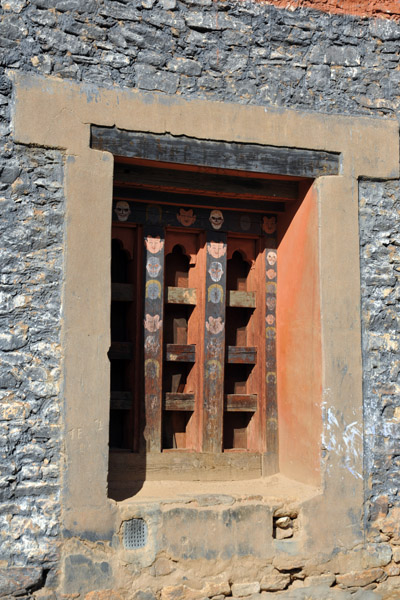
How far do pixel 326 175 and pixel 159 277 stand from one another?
1312 mm

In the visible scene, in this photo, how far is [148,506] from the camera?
4566mm

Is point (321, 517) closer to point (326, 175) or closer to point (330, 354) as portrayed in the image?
point (330, 354)

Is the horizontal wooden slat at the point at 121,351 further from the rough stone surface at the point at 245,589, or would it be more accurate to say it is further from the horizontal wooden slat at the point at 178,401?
the rough stone surface at the point at 245,589

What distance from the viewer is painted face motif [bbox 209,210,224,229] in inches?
210

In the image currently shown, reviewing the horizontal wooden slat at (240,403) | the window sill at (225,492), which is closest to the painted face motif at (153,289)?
the horizontal wooden slat at (240,403)

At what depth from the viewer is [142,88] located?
15.8 ft

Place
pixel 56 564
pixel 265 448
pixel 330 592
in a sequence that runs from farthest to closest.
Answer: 1. pixel 265 448
2. pixel 330 592
3. pixel 56 564

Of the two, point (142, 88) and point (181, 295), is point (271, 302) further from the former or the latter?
point (142, 88)

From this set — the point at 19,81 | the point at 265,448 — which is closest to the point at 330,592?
the point at 265,448

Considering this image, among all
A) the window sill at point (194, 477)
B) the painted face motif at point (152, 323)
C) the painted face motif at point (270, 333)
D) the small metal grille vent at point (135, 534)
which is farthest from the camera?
the painted face motif at point (270, 333)

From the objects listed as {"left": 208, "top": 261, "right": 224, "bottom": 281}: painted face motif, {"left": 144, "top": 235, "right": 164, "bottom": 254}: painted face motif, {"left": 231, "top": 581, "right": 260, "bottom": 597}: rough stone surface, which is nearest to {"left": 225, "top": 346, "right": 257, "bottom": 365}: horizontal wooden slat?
{"left": 208, "top": 261, "right": 224, "bottom": 281}: painted face motif

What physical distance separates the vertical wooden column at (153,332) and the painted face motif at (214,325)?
13.5 inches

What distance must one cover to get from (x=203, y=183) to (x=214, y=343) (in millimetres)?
1083

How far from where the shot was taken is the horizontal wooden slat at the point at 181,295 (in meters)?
5.22
